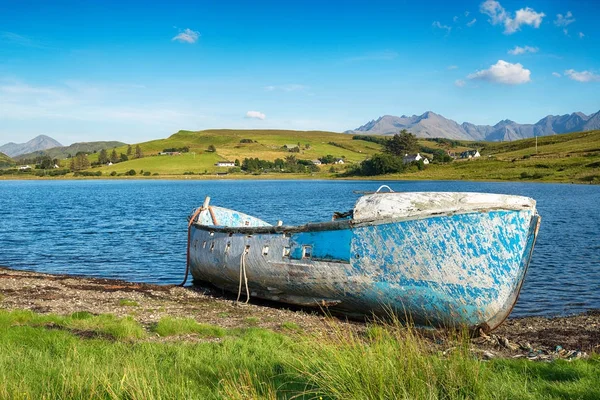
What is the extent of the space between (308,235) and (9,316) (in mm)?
7468

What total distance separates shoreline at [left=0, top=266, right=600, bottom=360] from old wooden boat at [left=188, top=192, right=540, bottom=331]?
2.15 ft

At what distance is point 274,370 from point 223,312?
7.70 meters

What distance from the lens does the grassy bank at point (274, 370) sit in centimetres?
568

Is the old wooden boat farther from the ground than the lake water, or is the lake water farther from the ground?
the old wooden boat

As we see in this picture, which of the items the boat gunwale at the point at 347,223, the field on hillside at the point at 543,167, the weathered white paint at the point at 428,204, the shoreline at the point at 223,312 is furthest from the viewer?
the field on hillside at the point at 543,167

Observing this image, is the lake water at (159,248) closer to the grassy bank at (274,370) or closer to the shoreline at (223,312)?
the shoreline at (223,312)

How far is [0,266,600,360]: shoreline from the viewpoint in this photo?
37.3 feet

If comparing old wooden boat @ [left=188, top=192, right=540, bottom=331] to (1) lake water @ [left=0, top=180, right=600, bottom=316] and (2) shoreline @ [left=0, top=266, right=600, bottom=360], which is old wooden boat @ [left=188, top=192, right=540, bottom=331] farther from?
(1) lake water @ [left=0, top=180, right=600, bottom=316]

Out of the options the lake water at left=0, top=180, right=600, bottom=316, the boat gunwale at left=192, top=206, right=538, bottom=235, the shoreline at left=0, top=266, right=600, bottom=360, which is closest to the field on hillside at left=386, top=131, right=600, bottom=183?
the lake water at left=0, top=180, right=600, bottom=316

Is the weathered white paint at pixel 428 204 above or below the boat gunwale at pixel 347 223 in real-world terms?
above

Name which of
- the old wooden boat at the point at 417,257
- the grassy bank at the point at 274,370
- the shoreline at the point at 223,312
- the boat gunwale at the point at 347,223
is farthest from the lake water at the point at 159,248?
the grassy bank at the point at 274,370

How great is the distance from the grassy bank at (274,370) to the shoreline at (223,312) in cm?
238

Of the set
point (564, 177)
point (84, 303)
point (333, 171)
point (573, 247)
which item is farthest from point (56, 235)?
point (333, 171)

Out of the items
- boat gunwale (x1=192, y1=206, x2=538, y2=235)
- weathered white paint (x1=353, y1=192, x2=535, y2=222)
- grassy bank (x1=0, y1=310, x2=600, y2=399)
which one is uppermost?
weathered white paint (x1=353, y1=192, x2=535, y2=222)
